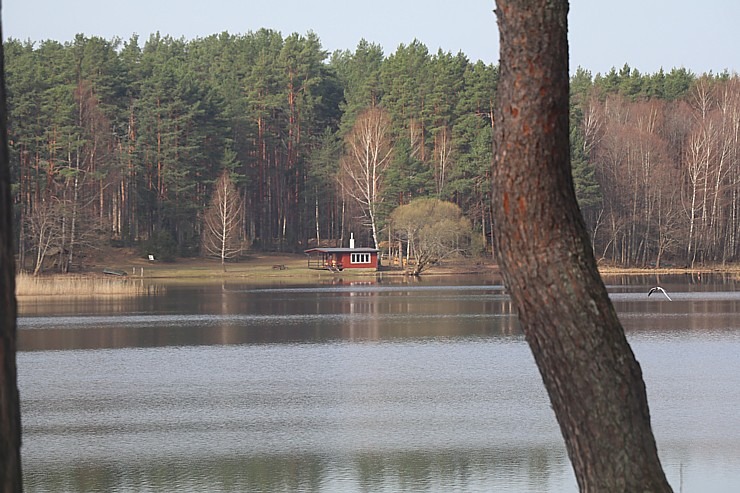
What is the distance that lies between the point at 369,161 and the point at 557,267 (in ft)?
238

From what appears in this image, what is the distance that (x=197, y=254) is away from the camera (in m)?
75.1

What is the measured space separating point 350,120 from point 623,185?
2186 cm

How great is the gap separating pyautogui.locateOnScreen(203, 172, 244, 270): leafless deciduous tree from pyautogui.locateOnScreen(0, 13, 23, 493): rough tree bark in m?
66.7

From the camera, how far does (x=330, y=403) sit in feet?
57.9

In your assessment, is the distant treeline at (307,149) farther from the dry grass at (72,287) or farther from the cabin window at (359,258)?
the dry grass at (72,287)

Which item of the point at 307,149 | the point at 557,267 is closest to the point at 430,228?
the point at 307,149

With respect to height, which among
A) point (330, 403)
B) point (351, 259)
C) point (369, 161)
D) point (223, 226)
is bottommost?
point (330, 403)

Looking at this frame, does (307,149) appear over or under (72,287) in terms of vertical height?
over

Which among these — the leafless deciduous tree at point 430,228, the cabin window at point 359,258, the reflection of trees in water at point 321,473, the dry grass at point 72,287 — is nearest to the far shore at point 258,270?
the leafless deciduous tree at point 430,228

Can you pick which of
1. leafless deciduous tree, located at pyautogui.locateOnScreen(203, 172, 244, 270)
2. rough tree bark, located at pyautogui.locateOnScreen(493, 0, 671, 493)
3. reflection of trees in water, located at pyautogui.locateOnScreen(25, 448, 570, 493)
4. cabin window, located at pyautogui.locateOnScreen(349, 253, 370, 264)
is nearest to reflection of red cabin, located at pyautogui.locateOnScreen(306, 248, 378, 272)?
cabin window, located at pyautogui.locateOnScreen(349, 253, 370, 264)

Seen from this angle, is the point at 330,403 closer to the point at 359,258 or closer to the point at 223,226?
the point at 223,226

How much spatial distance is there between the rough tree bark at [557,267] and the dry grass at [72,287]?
1734 inches

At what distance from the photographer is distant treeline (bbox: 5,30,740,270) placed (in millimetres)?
65250

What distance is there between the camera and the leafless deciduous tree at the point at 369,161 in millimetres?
75688
